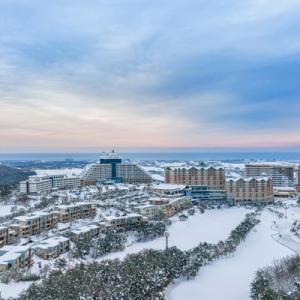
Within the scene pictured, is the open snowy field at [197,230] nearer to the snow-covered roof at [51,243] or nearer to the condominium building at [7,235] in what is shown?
the snow-covered roof at [51,243]

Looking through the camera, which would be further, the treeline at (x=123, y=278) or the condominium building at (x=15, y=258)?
the condominium building at (x=15, y=258)

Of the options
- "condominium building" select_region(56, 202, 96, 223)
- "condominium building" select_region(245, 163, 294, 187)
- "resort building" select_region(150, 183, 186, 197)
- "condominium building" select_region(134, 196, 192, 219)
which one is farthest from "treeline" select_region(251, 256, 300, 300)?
"condominium building" select_region(245, 163, 294, 187)

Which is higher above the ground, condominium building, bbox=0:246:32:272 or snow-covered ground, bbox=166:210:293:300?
condominium building, bbox=0:246:32:272

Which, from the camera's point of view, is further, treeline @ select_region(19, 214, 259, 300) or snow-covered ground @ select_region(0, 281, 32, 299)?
snow-covered ground @ select_region(0, 281, 32, 299)

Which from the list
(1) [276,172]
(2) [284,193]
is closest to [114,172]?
(2) [284,193]

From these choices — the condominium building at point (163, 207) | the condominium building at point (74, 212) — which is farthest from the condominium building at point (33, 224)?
the condominium building at point (163, 207)

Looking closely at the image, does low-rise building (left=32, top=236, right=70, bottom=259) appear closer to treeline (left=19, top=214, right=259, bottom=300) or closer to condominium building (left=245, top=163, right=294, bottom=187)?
treeline (left=19, top=214, right=259, bottom=300)
